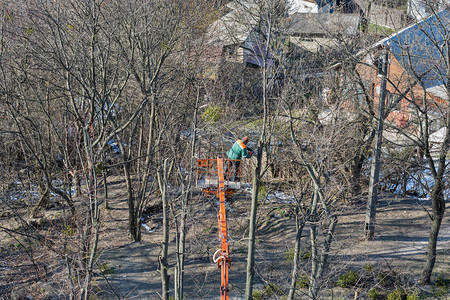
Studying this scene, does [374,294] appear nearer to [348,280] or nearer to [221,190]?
[348,280]

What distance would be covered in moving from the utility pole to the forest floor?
0.36 metres

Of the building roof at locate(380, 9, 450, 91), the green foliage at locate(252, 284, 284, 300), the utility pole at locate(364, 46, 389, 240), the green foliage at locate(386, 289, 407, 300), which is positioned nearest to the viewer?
the building roof at locate(380, 9, 450, 91)

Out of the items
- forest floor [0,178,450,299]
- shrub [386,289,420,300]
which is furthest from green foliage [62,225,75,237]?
shrub [386,289,420,300]

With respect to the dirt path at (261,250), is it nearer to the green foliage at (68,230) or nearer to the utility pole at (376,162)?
the utility pole at (376,162)

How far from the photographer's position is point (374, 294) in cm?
1077

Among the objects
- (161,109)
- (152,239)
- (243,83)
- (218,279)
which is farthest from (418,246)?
(243,83)

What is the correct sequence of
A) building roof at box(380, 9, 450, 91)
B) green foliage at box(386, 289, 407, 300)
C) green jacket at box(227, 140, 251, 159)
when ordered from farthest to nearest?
green jacket at box(227, 140, 251, 159) → green foliage at box(386, 289, 407, 300) → building roof at box(380, 9, 450, 91)

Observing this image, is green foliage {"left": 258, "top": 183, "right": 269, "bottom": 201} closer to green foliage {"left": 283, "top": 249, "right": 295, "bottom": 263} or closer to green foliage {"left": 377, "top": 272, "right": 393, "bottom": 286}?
green foliage {"left": 283, "top": 249, "right": 295, "bottom": 263}

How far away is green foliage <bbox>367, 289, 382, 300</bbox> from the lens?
10.7 m

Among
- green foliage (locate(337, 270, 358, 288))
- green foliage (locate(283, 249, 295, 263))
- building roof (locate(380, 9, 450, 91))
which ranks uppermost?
building roof (locate(380, 9, 450, 91))

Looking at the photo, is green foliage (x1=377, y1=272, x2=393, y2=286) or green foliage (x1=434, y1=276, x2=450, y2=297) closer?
green foliage (x1=434, y1=276, x2=450, y2=297)

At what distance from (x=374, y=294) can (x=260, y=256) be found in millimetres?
3349

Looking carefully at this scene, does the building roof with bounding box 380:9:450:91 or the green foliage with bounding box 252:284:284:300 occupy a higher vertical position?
the building roof with bounding box 380:9:450:91

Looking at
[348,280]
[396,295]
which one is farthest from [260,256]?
[396,295]
